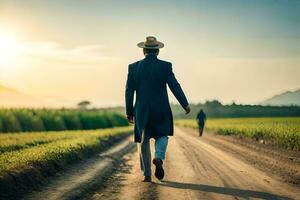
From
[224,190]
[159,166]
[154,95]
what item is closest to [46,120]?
[154,95]

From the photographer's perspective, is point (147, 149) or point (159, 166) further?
point (147, 149)

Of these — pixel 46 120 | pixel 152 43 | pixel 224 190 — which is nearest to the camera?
pixel 224 190

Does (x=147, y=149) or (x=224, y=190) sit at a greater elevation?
(x=147, y=149)

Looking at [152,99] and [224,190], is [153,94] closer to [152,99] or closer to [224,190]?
[152,99]

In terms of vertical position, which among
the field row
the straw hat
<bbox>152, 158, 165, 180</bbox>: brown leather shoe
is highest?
the straw hat

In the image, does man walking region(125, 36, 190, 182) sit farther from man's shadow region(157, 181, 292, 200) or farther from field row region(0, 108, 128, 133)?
field row region(0, 108, 128, 133)

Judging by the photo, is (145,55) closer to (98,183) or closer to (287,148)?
(98,183)

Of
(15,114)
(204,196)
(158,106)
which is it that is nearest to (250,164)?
(158,106)

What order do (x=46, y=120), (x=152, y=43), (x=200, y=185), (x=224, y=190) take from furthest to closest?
(x=46, y=120) → (x=152, y=43) → (x=200, y=185) → (x=224, y=190)

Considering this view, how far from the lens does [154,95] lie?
10.4 meters

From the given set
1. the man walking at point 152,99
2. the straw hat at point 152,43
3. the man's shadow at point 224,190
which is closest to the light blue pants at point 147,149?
the man walking at point 152,99

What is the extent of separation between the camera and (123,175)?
12.1 meters

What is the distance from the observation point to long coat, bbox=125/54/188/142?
10328 mm

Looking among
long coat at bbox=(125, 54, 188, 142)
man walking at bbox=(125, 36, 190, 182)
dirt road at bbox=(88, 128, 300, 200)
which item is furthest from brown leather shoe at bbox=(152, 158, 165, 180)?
long coat at bbox=(125, 54, 188, 142)
